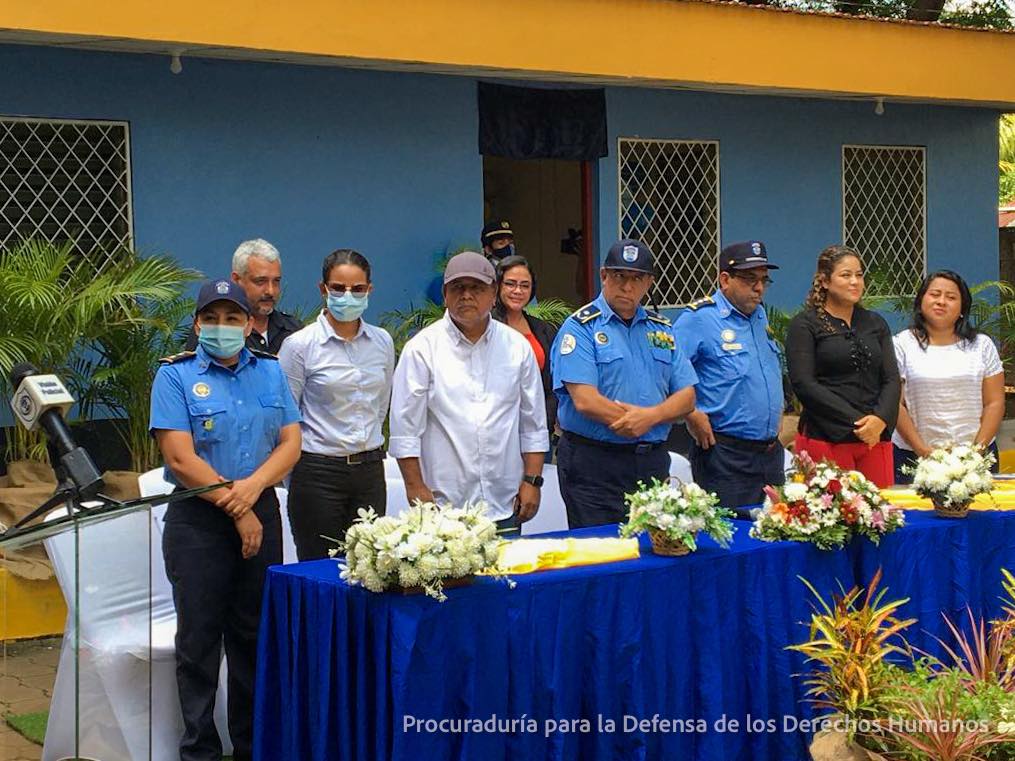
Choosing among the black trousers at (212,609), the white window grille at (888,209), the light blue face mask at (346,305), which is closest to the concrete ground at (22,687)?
the black trousers at (212,609)

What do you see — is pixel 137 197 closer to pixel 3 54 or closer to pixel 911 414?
pixel 3 54

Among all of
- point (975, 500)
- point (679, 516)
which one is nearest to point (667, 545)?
point (679, 516)

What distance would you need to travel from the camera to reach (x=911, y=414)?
7094 millimetres

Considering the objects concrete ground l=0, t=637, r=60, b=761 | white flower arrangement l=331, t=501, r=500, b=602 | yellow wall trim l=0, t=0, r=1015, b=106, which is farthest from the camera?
yellow wall trim l=0, t=0, r=1015, b=106

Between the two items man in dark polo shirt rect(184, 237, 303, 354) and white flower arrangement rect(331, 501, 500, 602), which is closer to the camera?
white flower arrangement rect(331, 501, 500, 602)

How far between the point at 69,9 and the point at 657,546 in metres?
4.56

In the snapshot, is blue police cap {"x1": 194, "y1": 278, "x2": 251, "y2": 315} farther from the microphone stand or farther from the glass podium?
the microphone stand

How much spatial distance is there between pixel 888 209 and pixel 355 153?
5.30 m

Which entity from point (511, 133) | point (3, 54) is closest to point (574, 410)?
point (3, 54)

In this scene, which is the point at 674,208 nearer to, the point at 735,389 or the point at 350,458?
the point at 735,389

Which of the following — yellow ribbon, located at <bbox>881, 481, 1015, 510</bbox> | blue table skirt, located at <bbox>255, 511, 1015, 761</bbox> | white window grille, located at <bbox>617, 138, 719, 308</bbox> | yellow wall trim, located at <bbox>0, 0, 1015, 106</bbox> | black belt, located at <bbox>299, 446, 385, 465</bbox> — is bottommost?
blue table skirt, located at <bbox>255, 511, 1015, 761</bbox>

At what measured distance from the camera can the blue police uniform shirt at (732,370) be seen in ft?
20.8

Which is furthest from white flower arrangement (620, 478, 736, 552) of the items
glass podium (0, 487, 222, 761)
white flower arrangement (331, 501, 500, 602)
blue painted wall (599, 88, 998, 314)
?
blue painted wall (599, 88, 998, 314)

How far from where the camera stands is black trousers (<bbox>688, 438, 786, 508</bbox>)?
6.35 meters
